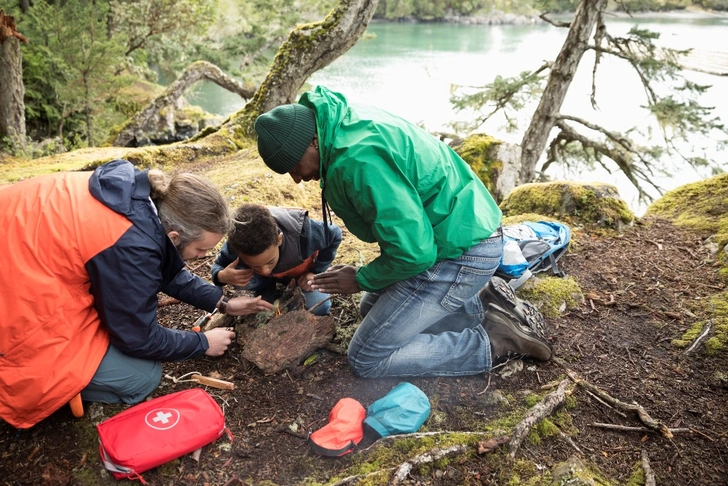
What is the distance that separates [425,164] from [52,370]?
2.16 metres

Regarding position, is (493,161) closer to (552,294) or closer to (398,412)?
(552,294)

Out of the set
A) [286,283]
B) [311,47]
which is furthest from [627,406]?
[311,47]

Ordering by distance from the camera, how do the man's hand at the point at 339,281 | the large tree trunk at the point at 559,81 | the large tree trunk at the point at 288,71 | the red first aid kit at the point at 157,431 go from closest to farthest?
the red first aid kit at the point at 157,431, the man's hand at the point at 339,281, the large tree trunk at the point at 288,71, the large tree trunk at the point at 559,81

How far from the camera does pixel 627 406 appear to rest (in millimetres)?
2590

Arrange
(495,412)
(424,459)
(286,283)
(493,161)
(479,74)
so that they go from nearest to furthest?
1. (424,459)
2. (495,412)
3. (286,283)
4. (493,161)
5. (479,74)

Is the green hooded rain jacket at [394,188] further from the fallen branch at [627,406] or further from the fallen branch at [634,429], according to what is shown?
the fallen branch at [634,429]

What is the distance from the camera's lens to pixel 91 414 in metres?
2.50

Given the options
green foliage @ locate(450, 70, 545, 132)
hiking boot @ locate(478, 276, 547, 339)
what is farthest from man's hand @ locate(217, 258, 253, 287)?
green foliage @ locate(450, 70, 545, 132)

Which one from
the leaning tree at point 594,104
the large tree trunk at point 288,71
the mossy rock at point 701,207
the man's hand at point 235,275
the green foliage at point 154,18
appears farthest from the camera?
the green foliage at point 154,18

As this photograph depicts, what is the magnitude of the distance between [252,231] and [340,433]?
4.20ft

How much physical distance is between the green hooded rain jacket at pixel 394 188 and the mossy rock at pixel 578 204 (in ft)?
9.87

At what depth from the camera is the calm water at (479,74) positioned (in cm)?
1640

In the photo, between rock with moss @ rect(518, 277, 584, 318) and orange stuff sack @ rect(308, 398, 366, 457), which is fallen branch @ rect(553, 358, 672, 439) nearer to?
rock with moss @ rect(518, 277, 584, 318)

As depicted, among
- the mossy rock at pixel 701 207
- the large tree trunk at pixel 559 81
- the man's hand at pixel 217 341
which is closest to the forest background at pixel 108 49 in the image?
the large tree trunk at pixel 559 81
